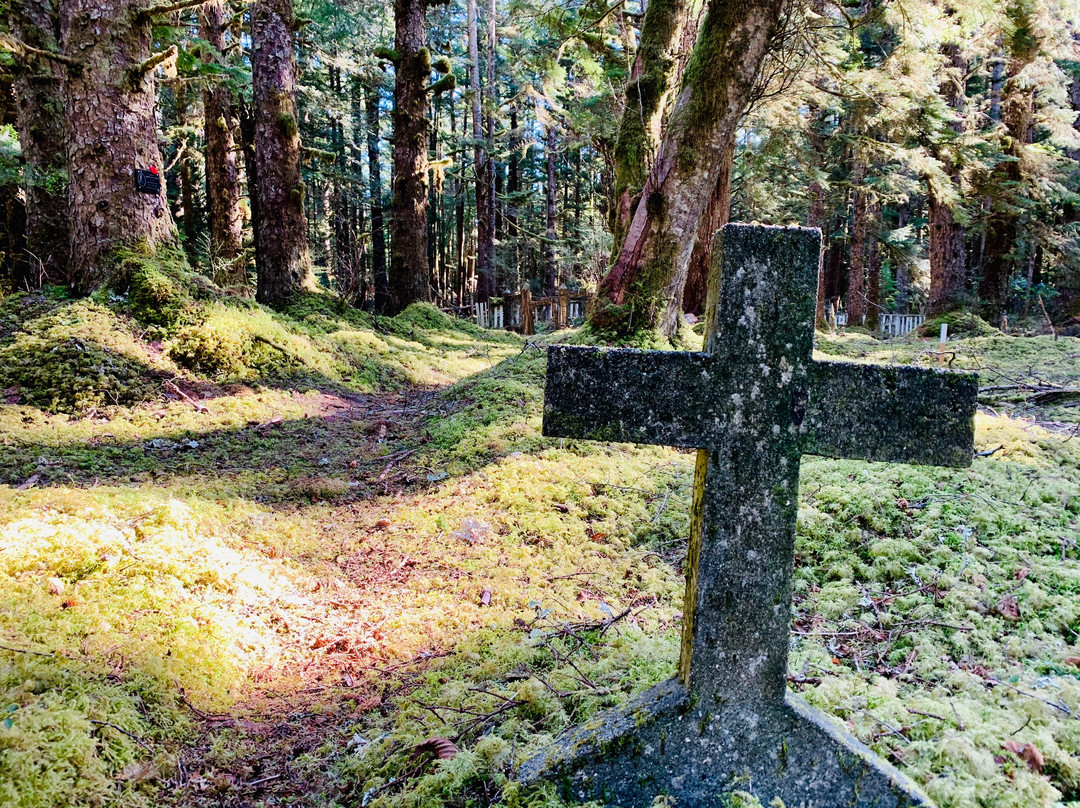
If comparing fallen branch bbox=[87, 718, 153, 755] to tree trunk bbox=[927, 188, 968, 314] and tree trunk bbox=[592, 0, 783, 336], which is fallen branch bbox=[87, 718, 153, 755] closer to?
tree trunk bbox=[592, 0, 783, 336]

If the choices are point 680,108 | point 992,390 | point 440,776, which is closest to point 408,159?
point 680,108

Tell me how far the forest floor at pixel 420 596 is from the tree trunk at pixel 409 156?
8.67 meters

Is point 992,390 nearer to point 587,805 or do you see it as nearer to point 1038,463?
point 1038,463

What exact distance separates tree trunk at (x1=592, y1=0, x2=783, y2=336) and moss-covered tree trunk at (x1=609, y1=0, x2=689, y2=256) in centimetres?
130

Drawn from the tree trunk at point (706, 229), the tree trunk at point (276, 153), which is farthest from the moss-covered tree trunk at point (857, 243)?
the tree trunk at point (276, 153)

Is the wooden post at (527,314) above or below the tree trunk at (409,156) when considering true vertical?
below

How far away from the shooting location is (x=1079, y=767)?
200 centimetres

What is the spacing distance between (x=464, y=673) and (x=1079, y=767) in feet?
7.68

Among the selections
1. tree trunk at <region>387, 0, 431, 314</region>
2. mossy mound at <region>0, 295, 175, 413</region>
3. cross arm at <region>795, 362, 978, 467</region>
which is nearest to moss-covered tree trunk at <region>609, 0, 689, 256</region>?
mossy mound at <region>0, 295, 175, 413</region>

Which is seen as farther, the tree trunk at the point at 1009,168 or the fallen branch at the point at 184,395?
the tree trunk at the point at 1009,168

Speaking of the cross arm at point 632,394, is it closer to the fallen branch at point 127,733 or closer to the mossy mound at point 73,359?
the fallen branch at point 127,733

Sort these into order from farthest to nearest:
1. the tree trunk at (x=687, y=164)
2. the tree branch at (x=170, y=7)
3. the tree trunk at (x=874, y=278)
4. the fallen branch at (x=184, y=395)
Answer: the tree trunk at (x=874, y=278), the tree branch at (x=170, y=7), the fallen branch at (x=184, y=395), the tree trunk at (x=687, y=164)

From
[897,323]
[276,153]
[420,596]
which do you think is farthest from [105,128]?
[897,323]

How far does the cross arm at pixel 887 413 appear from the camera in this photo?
2002 millimetres
